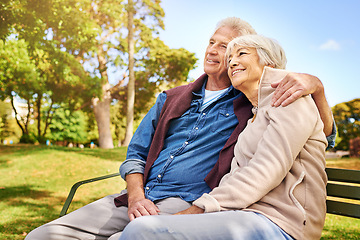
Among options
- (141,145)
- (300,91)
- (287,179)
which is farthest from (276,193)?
(141,145)

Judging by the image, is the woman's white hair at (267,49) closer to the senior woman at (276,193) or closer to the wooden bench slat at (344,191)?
the senior woman at (276,193)

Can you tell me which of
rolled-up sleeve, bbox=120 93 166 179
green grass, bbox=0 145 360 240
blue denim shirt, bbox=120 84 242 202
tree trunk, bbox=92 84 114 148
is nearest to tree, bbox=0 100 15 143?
tree trunk, bbox=92 84 114 148

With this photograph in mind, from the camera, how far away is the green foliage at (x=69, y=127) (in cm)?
1845

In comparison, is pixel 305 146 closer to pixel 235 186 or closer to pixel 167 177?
pixel 235 186

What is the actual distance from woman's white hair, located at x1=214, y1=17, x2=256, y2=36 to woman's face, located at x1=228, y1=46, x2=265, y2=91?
40 cm

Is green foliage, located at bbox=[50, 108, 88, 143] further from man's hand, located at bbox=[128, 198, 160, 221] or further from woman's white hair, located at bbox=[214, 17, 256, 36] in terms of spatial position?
man's hand, located at bbox=[128, 198, 160, 221]

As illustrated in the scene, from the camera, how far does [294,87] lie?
47.9 inches

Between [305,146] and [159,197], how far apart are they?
81 centimetres

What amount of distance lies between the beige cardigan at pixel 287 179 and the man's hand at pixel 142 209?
0.42m

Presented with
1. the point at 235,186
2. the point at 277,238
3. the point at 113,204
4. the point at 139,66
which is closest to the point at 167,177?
the point at 113,204

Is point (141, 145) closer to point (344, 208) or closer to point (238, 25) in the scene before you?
point (238, 25)

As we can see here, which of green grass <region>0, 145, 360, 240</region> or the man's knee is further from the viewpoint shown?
green grass <region>0, 145, 360, 240</region>


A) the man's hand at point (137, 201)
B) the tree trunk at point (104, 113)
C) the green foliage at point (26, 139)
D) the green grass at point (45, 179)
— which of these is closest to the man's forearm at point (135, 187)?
the man's hand at point (137, 201)

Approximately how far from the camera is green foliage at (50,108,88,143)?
60.5ft
